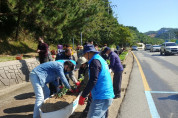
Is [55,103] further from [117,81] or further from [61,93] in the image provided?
[117,81]

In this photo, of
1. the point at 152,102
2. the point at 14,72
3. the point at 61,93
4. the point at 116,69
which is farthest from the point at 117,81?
the point at 14,72

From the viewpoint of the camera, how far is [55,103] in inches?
165

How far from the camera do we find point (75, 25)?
13.7 m

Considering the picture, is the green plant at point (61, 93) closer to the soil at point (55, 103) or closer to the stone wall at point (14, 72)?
the soil at point (55, 103)

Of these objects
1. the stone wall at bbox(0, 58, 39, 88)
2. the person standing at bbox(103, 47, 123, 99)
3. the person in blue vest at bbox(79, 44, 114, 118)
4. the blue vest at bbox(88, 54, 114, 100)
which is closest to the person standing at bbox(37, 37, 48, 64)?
the stone wall at bbox(0, 58, 39, 88)

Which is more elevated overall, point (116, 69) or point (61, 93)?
point (116, 69)

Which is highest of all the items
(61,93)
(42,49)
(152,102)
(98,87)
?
(42,49)

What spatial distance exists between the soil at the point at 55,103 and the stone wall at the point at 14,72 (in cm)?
400

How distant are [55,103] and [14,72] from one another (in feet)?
15.2

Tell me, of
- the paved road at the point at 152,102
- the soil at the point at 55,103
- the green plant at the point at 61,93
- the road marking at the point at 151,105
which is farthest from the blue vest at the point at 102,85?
the road marking at the point at 151,105

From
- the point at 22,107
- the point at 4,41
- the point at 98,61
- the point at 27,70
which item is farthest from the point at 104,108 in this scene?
the point at 4,41

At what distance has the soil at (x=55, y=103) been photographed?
397 cm

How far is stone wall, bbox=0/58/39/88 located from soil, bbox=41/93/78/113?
4.00 metres

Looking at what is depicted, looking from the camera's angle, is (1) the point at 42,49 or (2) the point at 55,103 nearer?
(2) the point at 55,103
